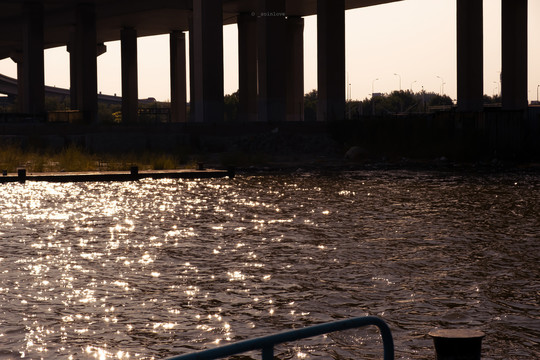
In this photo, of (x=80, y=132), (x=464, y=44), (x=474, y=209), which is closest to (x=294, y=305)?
(x=474, y=209)

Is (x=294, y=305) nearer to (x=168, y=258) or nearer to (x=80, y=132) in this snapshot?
(x=168, y=258)

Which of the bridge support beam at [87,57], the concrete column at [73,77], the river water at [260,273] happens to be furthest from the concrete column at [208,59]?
the river water at [260,273]

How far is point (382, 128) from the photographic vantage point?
1777 inches

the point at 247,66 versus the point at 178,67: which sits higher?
the point at 178,67

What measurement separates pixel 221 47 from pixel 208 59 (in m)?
1.26

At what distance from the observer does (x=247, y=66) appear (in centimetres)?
7062

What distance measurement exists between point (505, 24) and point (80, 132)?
95.8 feet

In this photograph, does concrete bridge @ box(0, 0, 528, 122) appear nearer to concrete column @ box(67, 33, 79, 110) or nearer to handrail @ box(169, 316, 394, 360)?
concrete column @ box(67, 33, 79, 110)

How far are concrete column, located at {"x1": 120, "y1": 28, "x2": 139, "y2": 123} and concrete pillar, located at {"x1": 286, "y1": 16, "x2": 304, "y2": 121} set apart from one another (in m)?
14.7

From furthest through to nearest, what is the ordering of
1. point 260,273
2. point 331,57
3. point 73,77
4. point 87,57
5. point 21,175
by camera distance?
point 73,77 → point 87,57 → point 331,57 → point 21,175 → point 260,273

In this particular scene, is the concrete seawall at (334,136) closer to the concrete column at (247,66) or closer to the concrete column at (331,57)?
the concrete column at (331,57)

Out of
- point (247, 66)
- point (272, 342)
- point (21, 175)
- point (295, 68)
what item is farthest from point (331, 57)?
point (272, 342)

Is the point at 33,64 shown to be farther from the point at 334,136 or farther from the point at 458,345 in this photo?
the point at 458,345

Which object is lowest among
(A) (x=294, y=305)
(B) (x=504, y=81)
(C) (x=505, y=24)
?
(A) (x=294, y=305)
